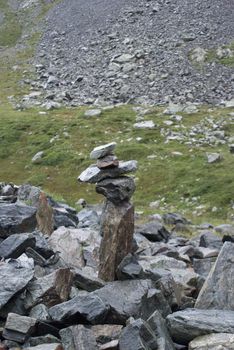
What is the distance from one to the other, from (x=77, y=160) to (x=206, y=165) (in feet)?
37.0

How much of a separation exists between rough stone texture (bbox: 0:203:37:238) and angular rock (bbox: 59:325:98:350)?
242 inches

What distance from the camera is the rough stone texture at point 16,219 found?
55.1ft

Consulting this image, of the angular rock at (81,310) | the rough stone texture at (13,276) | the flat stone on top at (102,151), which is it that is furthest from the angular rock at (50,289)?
the flat stone on top at (102,151)

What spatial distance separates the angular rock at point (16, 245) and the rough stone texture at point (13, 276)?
72 centimetres

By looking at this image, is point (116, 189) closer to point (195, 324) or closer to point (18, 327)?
point (195, 324)

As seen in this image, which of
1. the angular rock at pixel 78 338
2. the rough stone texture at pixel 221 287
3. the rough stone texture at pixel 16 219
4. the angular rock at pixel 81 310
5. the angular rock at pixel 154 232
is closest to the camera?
the angular rock at pixel 78 338

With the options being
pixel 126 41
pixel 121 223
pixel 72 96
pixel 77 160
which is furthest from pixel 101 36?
pixel 121 223

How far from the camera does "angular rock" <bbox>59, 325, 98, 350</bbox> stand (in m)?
10.8

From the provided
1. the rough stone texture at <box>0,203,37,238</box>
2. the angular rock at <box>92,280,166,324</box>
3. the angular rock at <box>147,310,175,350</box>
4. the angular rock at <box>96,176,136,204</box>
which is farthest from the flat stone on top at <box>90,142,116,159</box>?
the angular rock at <box>147,310,175,350</box>

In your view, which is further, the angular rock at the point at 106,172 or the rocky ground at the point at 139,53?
the rocky ground at the point at 139,53

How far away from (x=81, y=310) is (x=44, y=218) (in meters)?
8.90

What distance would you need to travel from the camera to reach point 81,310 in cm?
1177

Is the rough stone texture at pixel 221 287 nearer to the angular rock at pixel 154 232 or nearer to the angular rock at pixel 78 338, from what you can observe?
the angular rock at pixel 78 338

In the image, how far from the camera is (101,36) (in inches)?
3172
